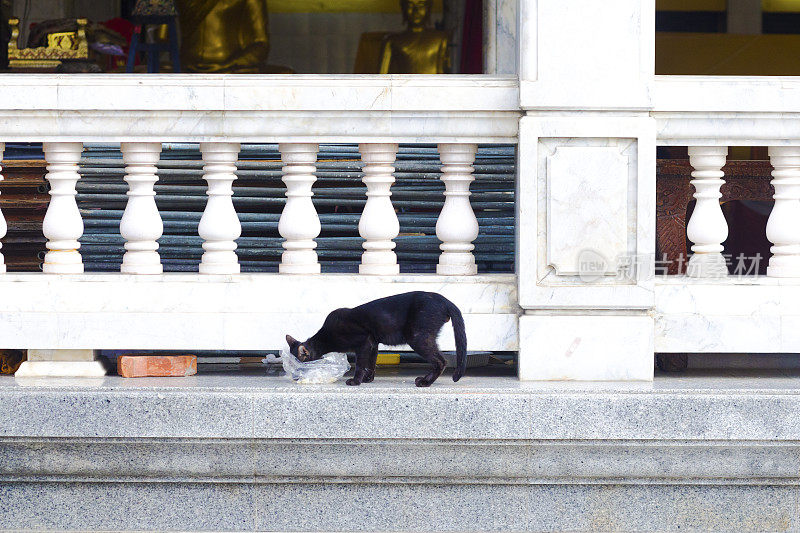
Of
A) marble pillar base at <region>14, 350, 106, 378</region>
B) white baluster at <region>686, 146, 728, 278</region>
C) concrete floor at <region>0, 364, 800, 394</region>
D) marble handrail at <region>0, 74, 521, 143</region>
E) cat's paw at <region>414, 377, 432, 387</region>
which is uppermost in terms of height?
marble handrail at <region>0, 74, 521, 143</region>

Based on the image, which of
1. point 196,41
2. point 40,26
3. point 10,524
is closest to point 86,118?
point 10,524

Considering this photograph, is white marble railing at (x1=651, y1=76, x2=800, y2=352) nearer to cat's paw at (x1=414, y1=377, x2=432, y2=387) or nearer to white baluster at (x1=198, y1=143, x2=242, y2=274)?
cat's paw at (x1=414, y1=377, x2=432, y2=387)

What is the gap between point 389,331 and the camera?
4.36 metres

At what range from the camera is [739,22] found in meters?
9.94

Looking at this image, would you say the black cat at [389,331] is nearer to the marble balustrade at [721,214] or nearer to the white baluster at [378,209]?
the white baluster at [378,209]

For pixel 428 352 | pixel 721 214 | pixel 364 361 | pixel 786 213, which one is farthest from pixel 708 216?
pixel 364 361

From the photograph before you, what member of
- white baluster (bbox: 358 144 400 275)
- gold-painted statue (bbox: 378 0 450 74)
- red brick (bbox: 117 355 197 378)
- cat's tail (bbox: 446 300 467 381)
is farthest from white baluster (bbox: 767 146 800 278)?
gold-painted statue (bbox: 378 0 450 74)

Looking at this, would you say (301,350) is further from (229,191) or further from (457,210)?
(457,210)

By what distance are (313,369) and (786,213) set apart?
7.87 feet

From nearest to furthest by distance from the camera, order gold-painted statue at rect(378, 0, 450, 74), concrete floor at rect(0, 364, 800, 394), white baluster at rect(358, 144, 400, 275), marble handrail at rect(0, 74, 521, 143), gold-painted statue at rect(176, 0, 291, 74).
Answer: concrete floor at rect(0, 364, 800, 394) → marble handrail at rect(0, 74, 521, 143) → white baluster at rect(358, 144, 400, 275) → gold-painted statue at rect(176, 0, 291, 74) → gold-painted statue at rect(378, 0, 450, 74)

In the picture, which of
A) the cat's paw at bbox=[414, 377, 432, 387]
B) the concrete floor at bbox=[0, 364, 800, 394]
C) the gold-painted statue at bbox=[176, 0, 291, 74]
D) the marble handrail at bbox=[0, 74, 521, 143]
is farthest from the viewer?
the gold-painted statue at bbox=[176, 0, 291, 74]

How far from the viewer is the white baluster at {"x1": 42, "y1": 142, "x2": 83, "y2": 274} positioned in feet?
15.3

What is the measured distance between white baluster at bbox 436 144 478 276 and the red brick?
1.37 metres

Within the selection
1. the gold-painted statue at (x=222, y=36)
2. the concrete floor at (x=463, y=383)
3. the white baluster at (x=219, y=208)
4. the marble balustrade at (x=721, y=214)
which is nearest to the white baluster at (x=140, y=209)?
the white baluster at (x=219, y=208)
